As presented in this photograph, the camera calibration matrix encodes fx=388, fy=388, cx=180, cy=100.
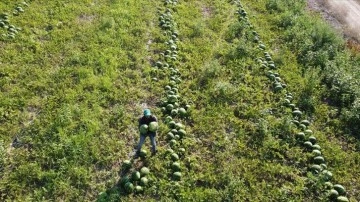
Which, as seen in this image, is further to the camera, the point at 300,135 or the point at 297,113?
the point at 297,113

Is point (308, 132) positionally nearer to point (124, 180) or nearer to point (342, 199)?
point (342, 199)

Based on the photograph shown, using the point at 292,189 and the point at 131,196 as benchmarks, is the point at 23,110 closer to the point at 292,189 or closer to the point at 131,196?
the point at 131,196

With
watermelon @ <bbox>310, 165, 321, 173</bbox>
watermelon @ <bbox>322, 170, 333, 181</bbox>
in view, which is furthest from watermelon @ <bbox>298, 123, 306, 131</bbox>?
watermelon @ <bbox>322, 170, 333, 181</bbox>

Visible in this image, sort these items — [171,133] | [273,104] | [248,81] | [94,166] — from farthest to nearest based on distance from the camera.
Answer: [248,81] < [273,104] < [171,133] < [94,166]

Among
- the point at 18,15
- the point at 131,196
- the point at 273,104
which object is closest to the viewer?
the point at 131,196

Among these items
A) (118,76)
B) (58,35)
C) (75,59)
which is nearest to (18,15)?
(58,35)

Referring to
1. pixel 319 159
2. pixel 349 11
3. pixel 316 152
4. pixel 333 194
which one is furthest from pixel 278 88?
pixel 349 11

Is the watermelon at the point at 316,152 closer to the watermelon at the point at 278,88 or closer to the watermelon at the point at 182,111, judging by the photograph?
the watermelon at the point at 278,88
